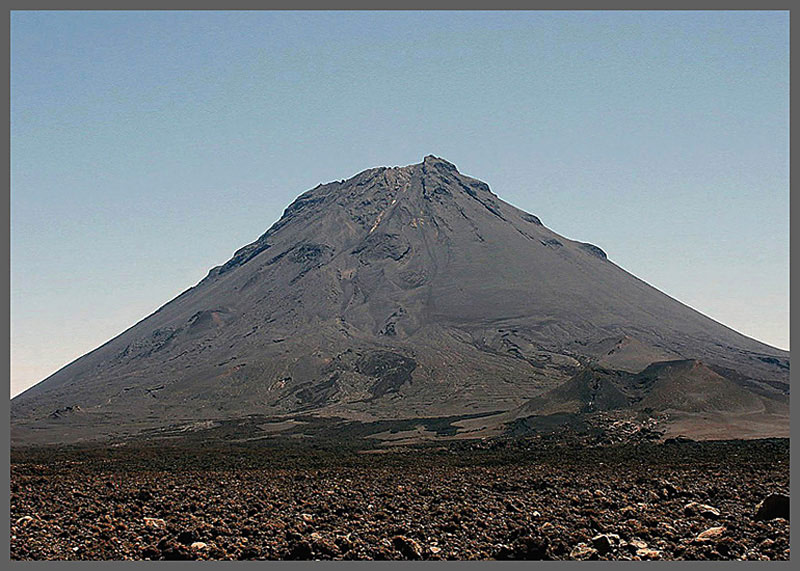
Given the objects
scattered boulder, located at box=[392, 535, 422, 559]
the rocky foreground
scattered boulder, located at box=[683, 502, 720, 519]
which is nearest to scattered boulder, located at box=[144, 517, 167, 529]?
the rocky foreground

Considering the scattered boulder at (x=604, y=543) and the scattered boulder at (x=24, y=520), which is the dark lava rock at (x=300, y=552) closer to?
the scattered boulder at (x=604, y=543)

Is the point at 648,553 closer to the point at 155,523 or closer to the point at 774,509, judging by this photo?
the point at 774,509

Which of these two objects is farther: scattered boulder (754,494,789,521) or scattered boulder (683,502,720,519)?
scattered boulder (683,502,720,519)

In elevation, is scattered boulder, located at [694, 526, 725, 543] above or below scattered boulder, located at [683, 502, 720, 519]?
above

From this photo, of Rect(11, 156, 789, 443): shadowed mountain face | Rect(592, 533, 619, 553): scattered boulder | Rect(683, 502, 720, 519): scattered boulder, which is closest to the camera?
Rect(592, 533, 619, 553): scattered boulder

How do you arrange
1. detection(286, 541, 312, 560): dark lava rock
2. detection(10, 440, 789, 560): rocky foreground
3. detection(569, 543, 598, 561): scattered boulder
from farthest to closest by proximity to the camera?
detection(10, 440, 789, 560): rocky foreground, detection(569, 543, 598, 561): scattered boulder, detection(286, 541, 312, 560): dark lava rock

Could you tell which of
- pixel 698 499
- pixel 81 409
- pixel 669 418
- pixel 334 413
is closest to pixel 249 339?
pixel 81 409

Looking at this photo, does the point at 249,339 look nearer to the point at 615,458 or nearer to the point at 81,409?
the point at 81,409

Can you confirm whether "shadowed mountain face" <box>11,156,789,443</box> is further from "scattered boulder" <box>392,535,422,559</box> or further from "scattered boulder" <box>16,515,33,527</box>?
"scattered boulder" <box>16,515,33,527</box>
